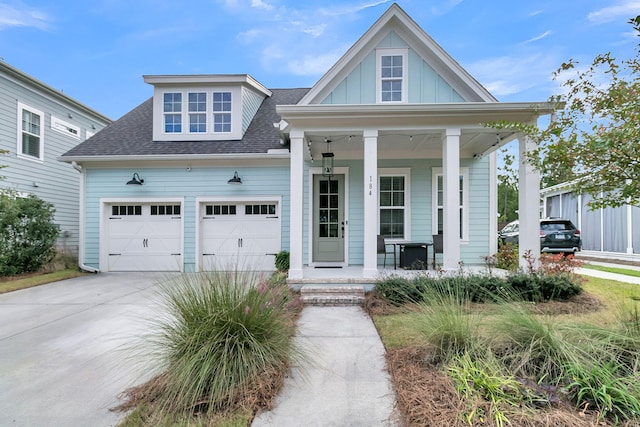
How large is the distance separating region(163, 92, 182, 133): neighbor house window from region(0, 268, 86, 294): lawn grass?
4884mm

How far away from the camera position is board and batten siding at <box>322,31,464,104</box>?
7.65 m

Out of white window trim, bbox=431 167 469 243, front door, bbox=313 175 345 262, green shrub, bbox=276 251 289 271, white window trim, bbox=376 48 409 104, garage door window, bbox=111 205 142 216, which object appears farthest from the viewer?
garage door window, bbox=111 205 142 216

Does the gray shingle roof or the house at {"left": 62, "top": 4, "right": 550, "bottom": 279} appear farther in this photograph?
the gray shingle roof

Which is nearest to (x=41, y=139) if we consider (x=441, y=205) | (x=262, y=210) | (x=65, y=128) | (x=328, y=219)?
(x=65, y=128)

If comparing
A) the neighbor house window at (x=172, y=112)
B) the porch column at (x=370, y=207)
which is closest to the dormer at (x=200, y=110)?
the neighbor house window at (x=172, y=112)

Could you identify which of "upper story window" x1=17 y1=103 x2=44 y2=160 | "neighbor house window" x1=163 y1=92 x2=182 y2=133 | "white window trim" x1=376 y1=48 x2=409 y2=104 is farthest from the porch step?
"upper story window" x1=17 y1=103 x2=44 y2=160

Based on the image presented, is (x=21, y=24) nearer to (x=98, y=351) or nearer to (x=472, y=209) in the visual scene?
(x=98, y=351)

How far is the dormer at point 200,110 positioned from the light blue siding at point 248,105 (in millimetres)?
86

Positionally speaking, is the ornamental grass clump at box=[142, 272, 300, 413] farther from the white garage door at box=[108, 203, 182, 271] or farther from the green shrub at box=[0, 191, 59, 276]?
the green shrub at box=[0, 191, 59, 276]

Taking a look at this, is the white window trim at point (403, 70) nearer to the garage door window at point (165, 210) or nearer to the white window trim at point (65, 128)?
the garage door window at point (165, 210)

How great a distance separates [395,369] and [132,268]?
8792mm

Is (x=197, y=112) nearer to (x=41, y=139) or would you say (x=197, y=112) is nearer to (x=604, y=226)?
(x=41, y=139)

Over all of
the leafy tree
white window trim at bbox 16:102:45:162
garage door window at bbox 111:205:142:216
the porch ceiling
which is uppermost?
white window trim at bbox 16:102:45:162

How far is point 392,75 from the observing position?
7.72m
